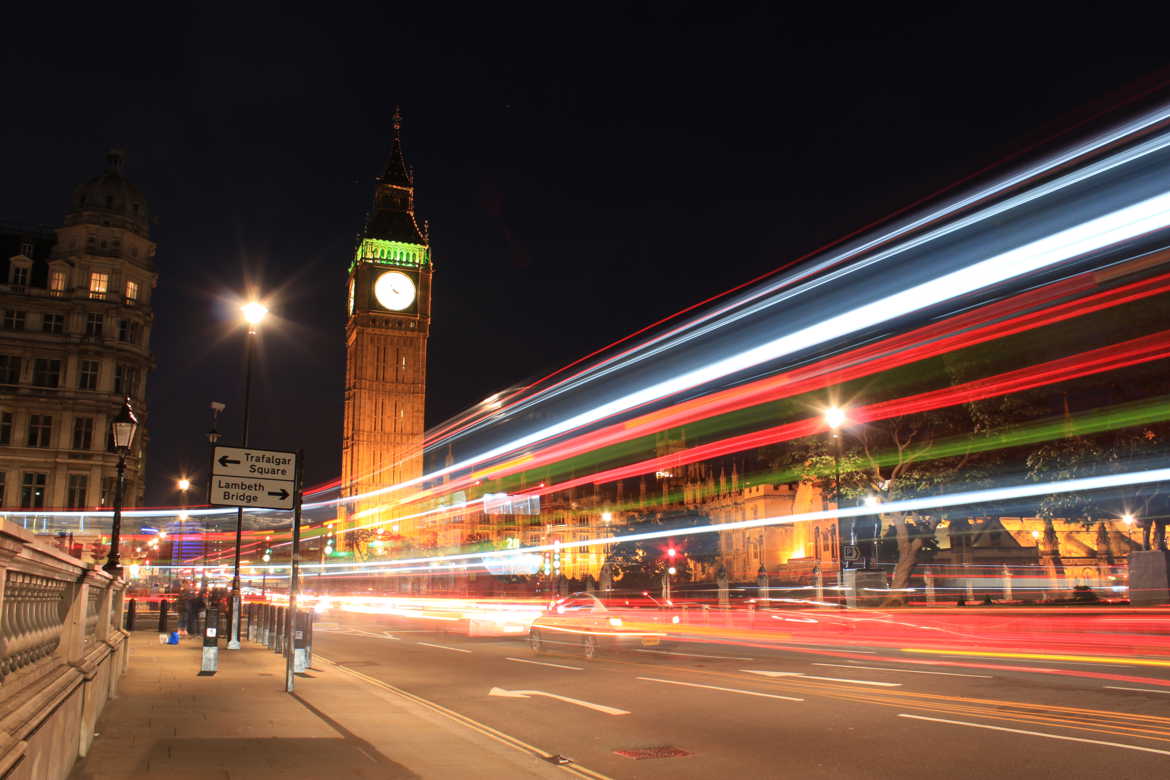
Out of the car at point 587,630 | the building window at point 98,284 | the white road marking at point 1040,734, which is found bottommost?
the white road marking at point 1040,734

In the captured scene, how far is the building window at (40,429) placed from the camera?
59938 mm

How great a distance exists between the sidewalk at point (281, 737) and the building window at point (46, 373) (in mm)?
52003

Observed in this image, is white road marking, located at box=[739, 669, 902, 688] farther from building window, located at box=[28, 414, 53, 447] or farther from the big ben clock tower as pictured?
the big ben clock tower

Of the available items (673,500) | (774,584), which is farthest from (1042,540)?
(673,500)

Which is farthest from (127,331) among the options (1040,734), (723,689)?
(1040,734)

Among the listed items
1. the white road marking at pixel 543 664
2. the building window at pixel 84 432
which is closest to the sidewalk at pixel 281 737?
the white road marking at pixel 543 664

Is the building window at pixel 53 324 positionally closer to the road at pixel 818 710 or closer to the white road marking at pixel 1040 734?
the road at pixel 818 710

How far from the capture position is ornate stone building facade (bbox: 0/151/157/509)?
59.2 meters

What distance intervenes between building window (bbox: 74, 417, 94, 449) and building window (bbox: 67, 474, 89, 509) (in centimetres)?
203

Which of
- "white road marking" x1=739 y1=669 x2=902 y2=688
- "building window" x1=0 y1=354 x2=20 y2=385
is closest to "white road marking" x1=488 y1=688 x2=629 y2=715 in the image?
"white road marking" x1=739 y1=669 x2=902 y2=688

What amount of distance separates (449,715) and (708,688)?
Result: 4814mm

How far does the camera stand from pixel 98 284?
6178 centimetres

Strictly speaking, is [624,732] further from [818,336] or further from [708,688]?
[818,336]

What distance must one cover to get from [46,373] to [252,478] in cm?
5508
